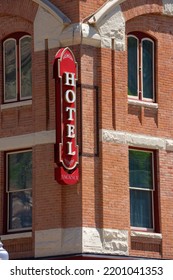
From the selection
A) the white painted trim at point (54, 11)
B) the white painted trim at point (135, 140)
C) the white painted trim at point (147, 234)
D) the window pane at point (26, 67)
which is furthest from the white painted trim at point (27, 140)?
the white painted trim at point (147, 234)

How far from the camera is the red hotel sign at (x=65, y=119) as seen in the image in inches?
1582

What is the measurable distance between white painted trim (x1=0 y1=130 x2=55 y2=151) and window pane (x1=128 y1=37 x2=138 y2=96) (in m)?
3.05

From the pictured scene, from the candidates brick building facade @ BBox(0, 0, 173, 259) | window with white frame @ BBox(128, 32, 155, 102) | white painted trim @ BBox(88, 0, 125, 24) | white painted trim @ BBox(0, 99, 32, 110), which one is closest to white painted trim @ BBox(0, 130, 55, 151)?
brick building facade @ BBox(0, 0, 173, 259)

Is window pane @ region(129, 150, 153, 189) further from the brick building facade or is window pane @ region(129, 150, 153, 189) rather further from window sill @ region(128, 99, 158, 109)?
window sill @ region(128, 99, 158, 109)

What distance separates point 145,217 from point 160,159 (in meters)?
1.82

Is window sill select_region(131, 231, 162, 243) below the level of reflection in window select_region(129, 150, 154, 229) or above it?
below

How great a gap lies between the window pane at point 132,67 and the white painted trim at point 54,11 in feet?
8.22

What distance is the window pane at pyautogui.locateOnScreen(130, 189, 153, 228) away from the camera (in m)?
42.4

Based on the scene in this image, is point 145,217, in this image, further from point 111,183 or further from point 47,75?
point 47,75

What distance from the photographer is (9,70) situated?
43500 millimetres

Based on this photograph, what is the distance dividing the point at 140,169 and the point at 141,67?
3135mm

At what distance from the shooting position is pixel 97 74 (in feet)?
137
